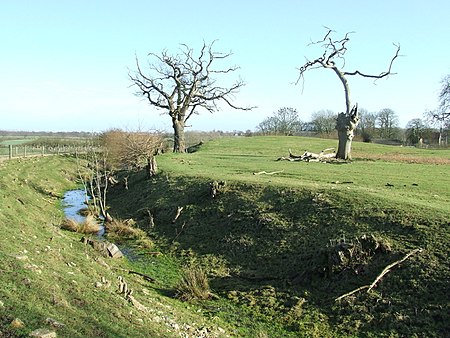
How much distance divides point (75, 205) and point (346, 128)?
54.6 feet

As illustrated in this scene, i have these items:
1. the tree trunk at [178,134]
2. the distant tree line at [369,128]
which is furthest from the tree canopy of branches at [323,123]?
the tree trunk at [178,134]

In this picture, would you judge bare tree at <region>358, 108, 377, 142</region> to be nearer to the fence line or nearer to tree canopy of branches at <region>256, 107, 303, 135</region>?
tree canopy of branches at <region>256, 107, 303, 135</region>

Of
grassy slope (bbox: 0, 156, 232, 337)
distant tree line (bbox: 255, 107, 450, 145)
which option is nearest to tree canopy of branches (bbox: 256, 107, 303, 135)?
distant tree line (bbox: 255, 107, 450, 145)

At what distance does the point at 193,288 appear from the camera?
1120 cm

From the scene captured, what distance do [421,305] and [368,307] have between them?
3.54 feet

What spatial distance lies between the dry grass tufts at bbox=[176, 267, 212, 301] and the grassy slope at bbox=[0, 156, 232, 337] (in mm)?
446

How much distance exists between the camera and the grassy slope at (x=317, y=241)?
9.72 m

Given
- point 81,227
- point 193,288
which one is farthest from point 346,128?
point 193,288

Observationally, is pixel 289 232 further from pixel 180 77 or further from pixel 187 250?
pixel 180 77

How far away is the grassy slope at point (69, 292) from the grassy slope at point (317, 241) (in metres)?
1.88

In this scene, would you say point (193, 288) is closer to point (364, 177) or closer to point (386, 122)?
point (364, 177)

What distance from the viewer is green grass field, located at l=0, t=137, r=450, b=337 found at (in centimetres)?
820

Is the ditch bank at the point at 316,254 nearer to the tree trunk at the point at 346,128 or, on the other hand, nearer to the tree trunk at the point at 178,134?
the tree trunk at the point at 346,128

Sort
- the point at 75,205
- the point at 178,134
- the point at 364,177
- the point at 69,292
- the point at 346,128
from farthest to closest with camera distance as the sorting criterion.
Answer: the point at 178,134
the point at 346,128
the point at 75,205
the point at 364,177
the point at 69,292
